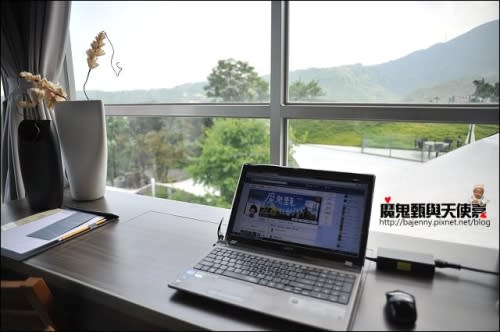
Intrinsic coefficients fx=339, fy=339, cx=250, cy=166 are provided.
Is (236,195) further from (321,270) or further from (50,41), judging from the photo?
(50,41)

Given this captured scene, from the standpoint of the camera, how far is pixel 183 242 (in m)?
0.98

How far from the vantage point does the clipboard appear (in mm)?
905

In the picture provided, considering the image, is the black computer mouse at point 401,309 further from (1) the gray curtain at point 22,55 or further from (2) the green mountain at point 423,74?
(1) the gray curtain at point 22,55

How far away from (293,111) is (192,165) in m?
0.82

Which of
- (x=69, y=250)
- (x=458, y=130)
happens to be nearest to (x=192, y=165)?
(x=69, y=250)

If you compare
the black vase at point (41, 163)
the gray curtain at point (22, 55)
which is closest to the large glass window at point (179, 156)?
the gray curtain at point (22, 55)

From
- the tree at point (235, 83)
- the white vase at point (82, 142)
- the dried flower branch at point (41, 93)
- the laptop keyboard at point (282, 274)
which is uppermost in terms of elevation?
the tree at point (235, 83)

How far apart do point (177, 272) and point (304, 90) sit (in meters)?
0.82

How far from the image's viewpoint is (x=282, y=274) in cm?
78

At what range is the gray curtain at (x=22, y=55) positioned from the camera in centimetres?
102

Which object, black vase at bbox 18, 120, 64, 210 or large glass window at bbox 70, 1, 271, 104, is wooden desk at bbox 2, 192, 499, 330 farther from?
large glass window at bbox 70, 1, 271, 104

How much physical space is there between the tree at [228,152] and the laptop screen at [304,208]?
54 cm

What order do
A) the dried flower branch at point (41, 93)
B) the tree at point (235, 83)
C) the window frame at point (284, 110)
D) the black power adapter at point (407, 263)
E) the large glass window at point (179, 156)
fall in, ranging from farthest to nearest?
1. the large glass window at point (179, 156)
2. the tree at point (235, 83)
3. the dried flower branch at point (41, 93)
4. the window frame at point (284, 110)
5. the black power adapter at point (407, 263)

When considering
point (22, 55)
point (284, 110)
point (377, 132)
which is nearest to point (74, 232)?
point (22, 55)
